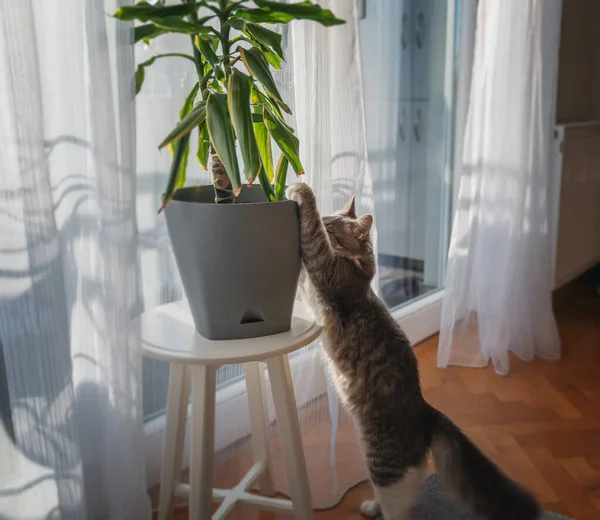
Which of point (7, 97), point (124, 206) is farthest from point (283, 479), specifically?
point (7, 97)

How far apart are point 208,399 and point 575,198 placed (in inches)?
95.6

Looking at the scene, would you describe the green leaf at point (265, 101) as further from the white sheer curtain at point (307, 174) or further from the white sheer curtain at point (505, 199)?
the white sheer curtain at point (505, 199)

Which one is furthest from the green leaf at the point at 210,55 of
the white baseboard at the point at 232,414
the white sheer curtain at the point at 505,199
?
the white sheer curtain at the point at 505,199

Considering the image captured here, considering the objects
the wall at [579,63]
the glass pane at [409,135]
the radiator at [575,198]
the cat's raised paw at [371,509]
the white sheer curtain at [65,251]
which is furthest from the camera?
the wall at [579,63]

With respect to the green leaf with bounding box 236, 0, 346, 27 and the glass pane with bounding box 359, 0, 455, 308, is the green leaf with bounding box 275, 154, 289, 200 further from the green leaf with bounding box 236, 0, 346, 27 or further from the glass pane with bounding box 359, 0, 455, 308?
the glass pane with bounding box 359, 0, 455, 308

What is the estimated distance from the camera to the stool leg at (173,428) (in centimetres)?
120

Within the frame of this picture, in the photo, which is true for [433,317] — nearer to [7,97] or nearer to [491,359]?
[491,359]

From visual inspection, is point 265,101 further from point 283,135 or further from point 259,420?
point 259,420

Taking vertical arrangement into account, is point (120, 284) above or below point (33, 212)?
below

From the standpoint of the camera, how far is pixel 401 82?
8.21 ft

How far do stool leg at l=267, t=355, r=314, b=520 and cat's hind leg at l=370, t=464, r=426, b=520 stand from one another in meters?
0.16

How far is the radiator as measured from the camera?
273cm

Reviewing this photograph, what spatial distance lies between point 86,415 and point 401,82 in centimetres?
192

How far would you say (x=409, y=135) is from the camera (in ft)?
8.58
